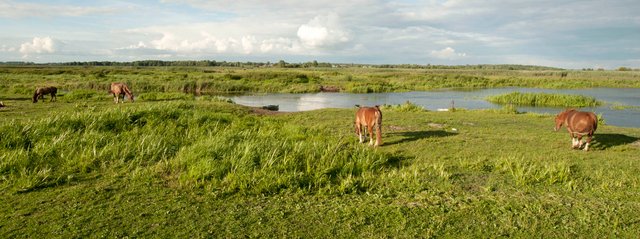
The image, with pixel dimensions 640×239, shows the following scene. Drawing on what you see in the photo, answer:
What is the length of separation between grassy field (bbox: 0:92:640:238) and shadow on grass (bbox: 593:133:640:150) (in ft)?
0.82

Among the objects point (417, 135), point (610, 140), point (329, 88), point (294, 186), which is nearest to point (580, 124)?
point (610, 140)

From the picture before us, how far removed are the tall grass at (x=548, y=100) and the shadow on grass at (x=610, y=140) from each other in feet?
67.2

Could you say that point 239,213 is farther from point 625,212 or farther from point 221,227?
point 625,212

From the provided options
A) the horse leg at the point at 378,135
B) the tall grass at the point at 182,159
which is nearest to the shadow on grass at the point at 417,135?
the horse leg at the point at 378,135

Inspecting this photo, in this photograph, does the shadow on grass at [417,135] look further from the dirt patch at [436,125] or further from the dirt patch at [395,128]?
the dirt patch at [436,125]

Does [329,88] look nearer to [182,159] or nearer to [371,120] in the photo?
[371,120]

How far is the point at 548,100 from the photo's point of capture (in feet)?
109

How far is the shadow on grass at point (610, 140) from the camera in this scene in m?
11.9

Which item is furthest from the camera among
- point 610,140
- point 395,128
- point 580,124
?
point 395,128

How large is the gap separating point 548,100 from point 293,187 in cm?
3182

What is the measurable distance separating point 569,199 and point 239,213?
527cm

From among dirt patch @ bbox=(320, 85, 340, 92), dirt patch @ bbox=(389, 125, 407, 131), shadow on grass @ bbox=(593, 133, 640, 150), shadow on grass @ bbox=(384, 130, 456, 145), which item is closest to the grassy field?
shadow on grass @ bbox=(593, 133, 640, 150)

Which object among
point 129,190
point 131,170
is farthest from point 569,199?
point 131,170

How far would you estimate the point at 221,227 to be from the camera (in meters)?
5.63
